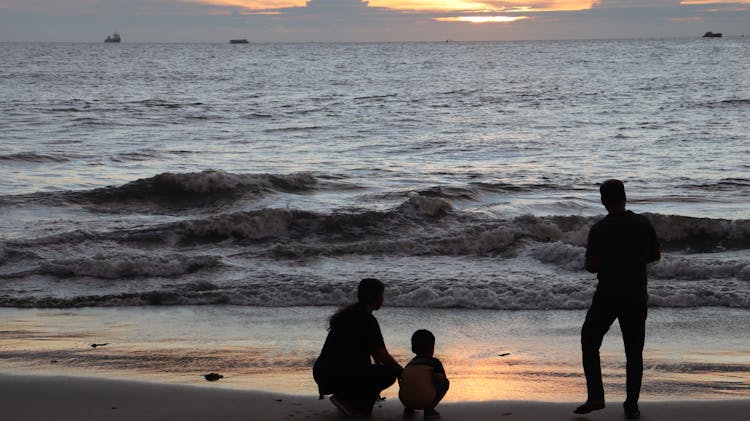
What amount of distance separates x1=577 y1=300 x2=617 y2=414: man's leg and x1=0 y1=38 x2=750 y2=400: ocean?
2.06 ft

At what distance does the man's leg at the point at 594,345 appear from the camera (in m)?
5.81

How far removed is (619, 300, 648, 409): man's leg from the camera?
18.9 feet

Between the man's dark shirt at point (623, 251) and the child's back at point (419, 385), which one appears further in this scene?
the child's back at point (419, 385)

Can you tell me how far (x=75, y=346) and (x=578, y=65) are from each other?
72070 mm

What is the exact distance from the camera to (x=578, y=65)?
250 feet

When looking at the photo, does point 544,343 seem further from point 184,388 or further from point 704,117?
point 704,117

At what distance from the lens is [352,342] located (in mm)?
6008

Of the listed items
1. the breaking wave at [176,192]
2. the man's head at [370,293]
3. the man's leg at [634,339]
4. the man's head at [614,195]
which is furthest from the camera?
the breaking wave at [176,192]

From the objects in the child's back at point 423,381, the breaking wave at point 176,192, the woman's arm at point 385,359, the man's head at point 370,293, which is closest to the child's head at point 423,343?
the child's back at point 423,381

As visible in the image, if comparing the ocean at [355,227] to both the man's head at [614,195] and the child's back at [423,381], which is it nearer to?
the child's back at [423,381]

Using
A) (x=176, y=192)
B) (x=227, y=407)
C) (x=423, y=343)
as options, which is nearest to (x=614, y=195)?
(x=423, y=343)

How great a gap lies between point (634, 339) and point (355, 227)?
982 centimetres

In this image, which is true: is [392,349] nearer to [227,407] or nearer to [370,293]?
[227,407]

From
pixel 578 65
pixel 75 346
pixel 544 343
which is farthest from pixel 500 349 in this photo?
pixel 578 65
